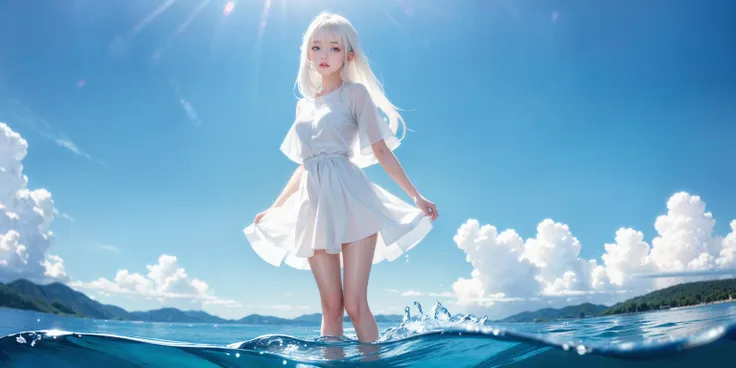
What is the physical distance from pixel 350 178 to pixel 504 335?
1.69m

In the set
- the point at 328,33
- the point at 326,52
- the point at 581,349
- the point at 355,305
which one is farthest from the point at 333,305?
the point at 328,33

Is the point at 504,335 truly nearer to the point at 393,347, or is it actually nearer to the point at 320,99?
the point at 393,347

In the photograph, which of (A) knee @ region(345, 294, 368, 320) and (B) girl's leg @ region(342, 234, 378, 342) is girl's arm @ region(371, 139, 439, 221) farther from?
(A) knee @ region(345, 294, 368, 320)

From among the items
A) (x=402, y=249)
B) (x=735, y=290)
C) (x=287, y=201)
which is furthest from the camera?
(x=735, y=290)

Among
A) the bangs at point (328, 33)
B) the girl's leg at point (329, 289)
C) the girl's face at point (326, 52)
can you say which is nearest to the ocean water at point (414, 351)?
the girl's leg at point (329, 289)

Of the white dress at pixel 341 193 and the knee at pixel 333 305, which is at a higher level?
the white dress at pixel 341 193

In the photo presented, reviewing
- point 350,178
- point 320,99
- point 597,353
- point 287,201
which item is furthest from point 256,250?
point 597,353

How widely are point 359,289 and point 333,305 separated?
12.1 inches

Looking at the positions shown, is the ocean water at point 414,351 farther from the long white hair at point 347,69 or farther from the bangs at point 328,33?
the bangs at point 328,33

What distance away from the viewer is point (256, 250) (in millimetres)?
4367

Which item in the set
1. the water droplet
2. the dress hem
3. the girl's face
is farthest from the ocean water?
the girl's face

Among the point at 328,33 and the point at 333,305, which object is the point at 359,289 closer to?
the point at 333,305

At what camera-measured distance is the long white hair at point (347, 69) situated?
161 inches

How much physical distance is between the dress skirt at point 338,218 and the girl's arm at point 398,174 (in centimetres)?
8
